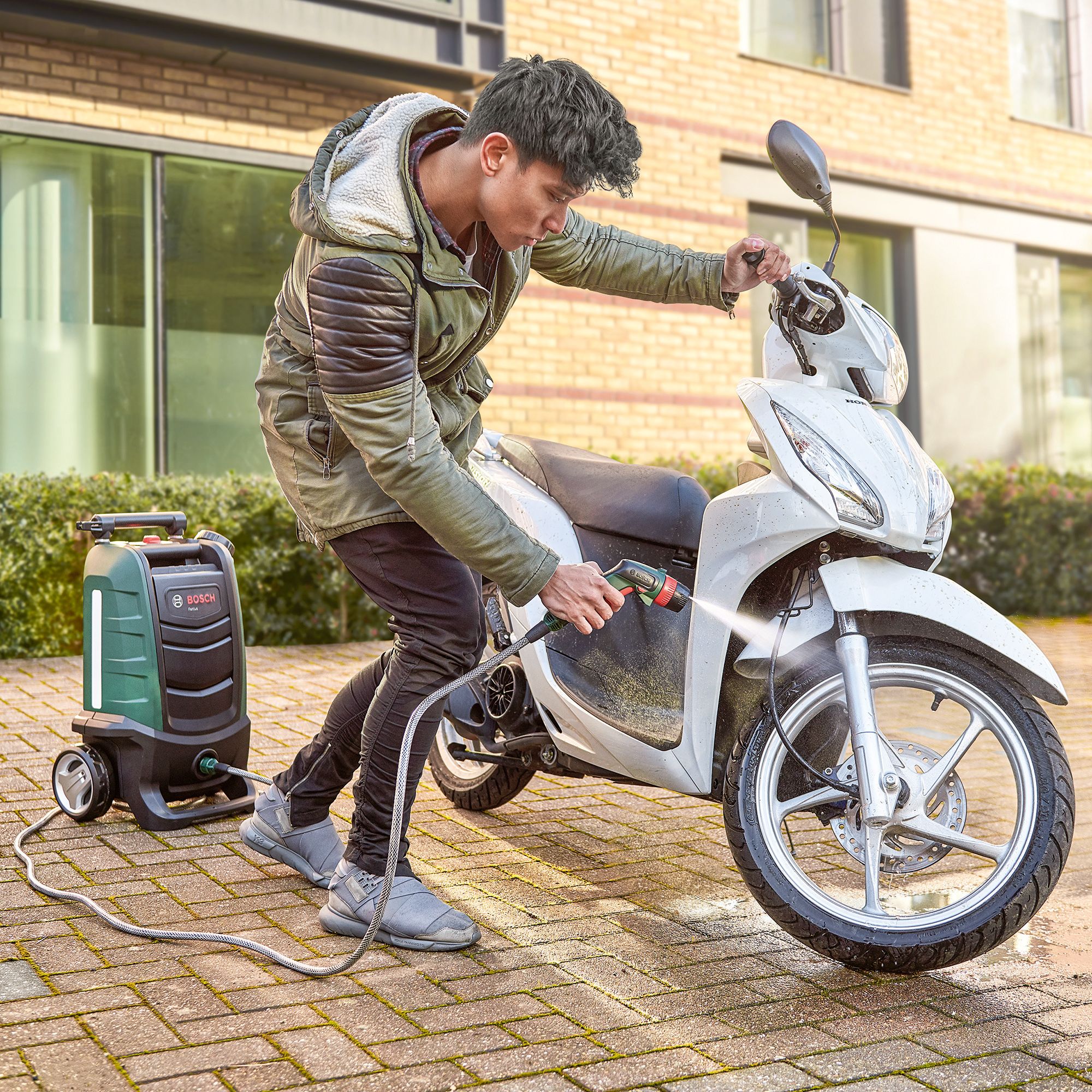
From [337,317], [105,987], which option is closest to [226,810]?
[105,987]

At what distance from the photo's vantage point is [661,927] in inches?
126

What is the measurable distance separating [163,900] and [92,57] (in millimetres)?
6909

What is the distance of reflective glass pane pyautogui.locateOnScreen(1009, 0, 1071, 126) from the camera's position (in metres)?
13.4

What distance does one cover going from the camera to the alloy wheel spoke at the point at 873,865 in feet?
9.20

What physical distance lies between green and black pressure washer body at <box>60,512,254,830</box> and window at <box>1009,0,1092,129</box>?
11.7m

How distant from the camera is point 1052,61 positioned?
540 inches

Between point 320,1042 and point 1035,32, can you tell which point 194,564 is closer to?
point 320,1042

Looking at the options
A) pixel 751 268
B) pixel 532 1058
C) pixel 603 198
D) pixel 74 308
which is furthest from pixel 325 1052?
pixel 603 198

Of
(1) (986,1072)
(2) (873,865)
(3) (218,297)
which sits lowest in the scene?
(1) (986,1072)

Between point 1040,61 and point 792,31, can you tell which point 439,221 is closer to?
point 792,31

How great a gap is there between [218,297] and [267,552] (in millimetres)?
2388

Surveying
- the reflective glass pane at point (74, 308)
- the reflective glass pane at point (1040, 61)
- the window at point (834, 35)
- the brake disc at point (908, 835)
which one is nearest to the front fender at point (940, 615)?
the brake disc at point (908, 835)

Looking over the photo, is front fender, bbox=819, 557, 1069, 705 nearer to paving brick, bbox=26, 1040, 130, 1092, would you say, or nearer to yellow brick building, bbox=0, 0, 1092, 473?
paving brick, bbox=26, 1040, 130, 1092

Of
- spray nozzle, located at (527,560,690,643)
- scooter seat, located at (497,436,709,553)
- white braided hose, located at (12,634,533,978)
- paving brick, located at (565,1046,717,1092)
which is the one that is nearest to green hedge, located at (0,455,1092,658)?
scooter seat, located at (497,436,709,553)
